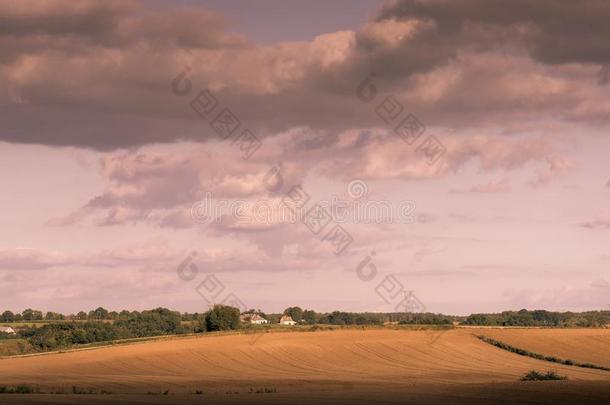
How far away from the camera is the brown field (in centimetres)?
5588

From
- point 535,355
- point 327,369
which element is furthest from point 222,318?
point 535,355

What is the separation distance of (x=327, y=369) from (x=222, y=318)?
53.6 m

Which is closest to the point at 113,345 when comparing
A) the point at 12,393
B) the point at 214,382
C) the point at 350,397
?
the point at 214,382

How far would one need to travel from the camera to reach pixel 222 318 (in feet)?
478

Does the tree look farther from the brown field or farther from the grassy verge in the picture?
the grassy verge

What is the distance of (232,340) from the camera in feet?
385

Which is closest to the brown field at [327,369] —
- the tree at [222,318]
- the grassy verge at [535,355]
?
the grassy verge at [535,355]

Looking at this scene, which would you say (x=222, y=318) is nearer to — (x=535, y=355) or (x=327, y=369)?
(x=327, y=369)

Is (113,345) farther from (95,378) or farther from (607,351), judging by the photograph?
(607,351)

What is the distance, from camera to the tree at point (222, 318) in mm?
145375

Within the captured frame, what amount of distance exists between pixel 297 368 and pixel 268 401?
4242 centimetres

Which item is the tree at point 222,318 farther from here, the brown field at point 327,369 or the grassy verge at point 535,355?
the grassy verge at point 535,355

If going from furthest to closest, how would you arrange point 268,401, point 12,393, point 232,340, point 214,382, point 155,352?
point 232,340 < point 155,352 < point 214,382 < point 12,393 < point 268,401

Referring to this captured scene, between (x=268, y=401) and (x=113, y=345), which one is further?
(x=113, y=345)
